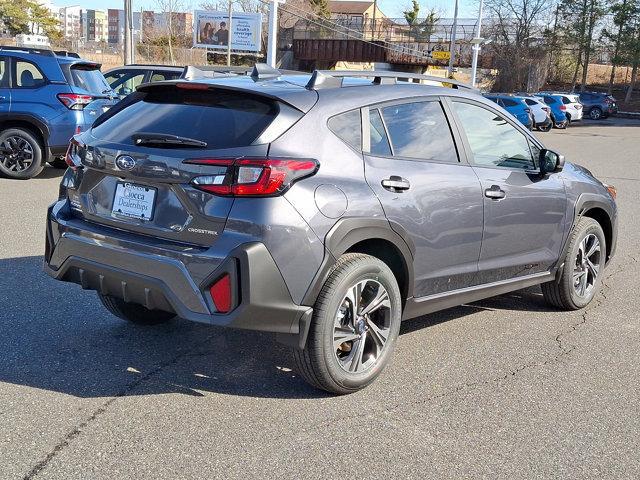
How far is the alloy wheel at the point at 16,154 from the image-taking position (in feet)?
37.4

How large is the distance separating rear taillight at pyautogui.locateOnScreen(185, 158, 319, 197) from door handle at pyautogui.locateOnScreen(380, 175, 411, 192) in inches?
26.8

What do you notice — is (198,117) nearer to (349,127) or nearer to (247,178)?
(247,178)

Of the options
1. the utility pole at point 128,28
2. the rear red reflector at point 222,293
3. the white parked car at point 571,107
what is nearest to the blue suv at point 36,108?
the rear red reflector at point 222,293

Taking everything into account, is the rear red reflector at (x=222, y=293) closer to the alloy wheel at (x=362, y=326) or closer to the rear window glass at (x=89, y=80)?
the alloy wheel at (x=362, y=326)

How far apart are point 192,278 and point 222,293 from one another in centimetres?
17

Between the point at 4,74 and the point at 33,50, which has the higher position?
the point at 33,50

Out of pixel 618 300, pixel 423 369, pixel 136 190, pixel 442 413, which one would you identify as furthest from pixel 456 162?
pixel 618 300

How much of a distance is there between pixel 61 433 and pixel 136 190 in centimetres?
125

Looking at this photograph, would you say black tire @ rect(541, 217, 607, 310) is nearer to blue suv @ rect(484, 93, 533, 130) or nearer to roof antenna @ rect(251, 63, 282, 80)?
roof antenna @ rect(251, 63, 282, 80)

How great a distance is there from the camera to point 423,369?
458cm

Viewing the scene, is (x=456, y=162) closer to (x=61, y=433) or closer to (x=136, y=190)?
(x=136, y=190)

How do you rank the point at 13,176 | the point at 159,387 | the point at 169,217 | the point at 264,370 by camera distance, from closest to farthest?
the point at 169,217, the point at 159,387, the point at 264,370, the point at 13,176

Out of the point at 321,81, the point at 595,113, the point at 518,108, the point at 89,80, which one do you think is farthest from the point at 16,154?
the point at 595,113

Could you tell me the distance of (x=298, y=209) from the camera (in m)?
3.71
